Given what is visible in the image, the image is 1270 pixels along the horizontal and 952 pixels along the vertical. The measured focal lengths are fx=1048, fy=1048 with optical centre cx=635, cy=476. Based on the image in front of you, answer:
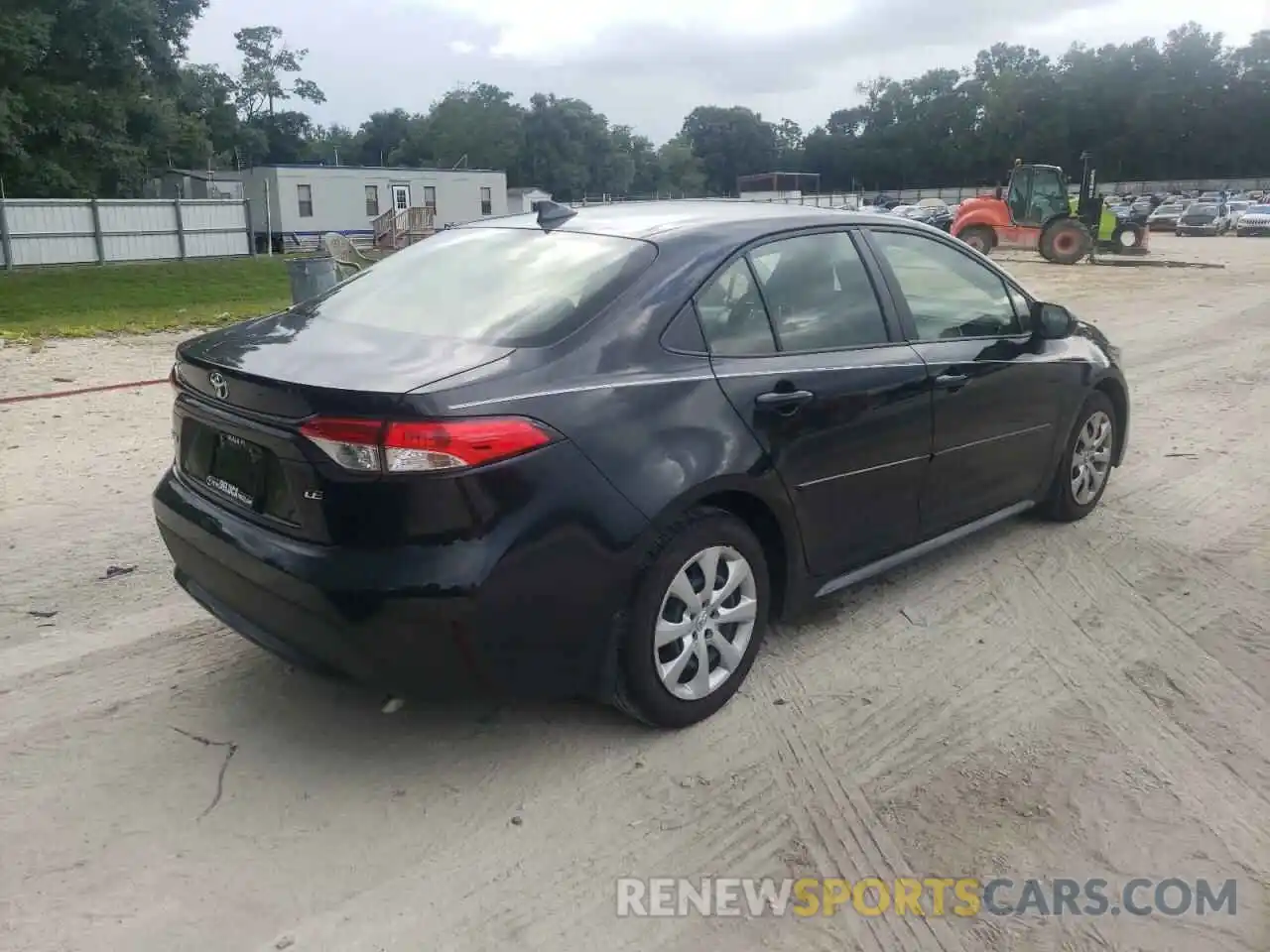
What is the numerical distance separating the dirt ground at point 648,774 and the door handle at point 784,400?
1.02 metres

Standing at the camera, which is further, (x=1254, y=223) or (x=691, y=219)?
(x=1254, y=223)

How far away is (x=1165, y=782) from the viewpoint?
10.5 feet

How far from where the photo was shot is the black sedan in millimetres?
2816

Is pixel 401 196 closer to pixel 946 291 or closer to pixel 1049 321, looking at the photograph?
pixel 1049 321

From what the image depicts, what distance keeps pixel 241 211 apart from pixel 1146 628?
33.8m

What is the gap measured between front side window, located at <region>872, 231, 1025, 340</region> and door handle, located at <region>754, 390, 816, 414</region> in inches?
33.3

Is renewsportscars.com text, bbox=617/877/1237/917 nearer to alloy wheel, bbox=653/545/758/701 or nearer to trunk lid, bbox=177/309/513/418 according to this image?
alloy wheel, bbox=653/545/758/701

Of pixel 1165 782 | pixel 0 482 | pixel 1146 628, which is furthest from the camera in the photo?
pixel 0 482

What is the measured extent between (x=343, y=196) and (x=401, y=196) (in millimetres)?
3044

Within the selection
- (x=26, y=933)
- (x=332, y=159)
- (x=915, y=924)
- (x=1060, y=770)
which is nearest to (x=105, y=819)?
(x=26, y=933)

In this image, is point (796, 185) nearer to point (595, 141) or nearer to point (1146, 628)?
point (595, 141)

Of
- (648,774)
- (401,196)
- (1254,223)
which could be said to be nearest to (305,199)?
(401,196)

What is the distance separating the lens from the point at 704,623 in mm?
3406

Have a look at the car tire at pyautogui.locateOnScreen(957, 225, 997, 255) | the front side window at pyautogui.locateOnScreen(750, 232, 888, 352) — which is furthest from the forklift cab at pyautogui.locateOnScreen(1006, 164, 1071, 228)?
the front side window at pyautogui.locateOnScreen(750, 232, 888, 352)
